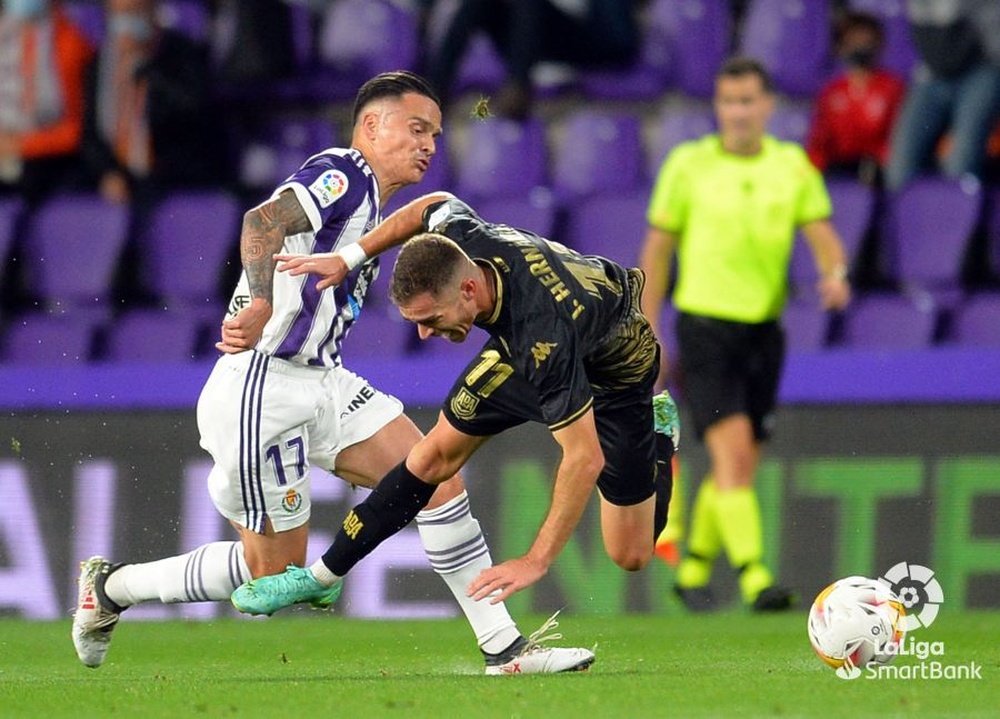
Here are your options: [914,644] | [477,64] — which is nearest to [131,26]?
[477,64]

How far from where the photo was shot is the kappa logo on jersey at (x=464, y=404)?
21.8 ft

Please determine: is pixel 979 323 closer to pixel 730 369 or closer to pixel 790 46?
pixel 730 369

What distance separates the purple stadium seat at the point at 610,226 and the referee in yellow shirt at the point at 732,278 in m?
1.59

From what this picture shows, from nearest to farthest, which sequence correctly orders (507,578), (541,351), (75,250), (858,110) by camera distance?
(507,578)
(541,351)
(858,110)
(75,250)

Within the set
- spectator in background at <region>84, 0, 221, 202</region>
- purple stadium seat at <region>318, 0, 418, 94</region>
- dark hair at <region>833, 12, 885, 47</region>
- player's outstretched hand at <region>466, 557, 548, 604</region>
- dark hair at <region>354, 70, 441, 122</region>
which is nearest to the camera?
player's outstretched hand at <region>466, 557, 548, 604</region>

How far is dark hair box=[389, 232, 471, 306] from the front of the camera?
19.4ft

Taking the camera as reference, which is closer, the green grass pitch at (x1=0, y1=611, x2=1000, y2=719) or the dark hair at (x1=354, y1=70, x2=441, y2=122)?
the green grass pitch at (x1=0, y1=611, x2=1000, y2=719)

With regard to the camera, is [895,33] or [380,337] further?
[895,33]

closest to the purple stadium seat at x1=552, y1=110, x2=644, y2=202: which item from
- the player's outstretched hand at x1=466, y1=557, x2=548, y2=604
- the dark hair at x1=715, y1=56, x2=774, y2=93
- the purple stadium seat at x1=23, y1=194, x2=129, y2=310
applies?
the purple stadium seat at x1=23, y1=194, x2=129, y2=310

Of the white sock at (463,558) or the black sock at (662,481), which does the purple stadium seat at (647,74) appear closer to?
the black sock at (662,481)

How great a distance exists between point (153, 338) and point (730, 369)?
3.47 m

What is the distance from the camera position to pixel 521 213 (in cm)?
1140

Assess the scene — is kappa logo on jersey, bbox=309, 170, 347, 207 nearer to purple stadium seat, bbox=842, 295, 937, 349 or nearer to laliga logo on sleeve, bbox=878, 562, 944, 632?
laliga logo on sleeve, bbox=878, 562, 944, 632

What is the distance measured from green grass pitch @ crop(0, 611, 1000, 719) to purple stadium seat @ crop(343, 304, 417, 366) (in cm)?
185
